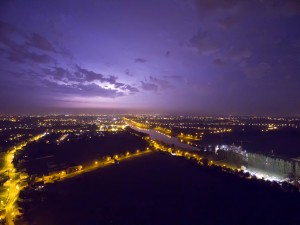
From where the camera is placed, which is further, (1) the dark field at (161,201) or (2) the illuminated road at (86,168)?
(2) the illuminated road at (86,168)

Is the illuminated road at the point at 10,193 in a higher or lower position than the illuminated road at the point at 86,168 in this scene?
lower

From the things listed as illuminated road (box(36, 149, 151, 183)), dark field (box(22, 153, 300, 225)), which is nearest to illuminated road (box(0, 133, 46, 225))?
dark field (box(22, 153, 300, 225))

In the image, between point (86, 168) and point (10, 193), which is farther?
point (86, 168)

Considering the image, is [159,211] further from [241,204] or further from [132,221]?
[241,204]

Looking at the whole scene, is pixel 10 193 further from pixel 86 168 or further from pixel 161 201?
pixel 161 201

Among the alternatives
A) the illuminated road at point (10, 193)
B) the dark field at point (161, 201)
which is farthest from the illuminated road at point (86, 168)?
the illuminated road at point (10, 193)

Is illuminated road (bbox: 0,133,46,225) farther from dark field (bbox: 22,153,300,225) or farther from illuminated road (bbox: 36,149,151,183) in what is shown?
illuminated road (bbox: 36,149,151,183)

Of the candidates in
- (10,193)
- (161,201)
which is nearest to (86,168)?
(10,193)

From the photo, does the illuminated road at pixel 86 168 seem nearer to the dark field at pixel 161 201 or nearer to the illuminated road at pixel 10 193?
the dark field at pixel 161 201

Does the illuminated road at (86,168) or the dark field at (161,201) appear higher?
the illuminated road at (86,168)
